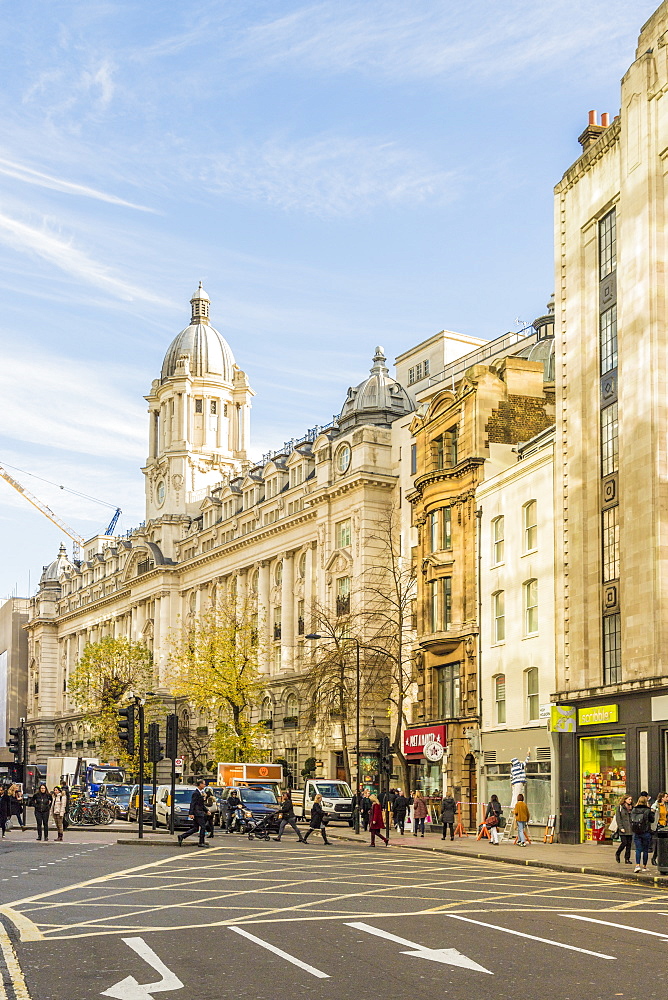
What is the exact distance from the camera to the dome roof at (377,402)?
75438 mm

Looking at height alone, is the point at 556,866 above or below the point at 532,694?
below

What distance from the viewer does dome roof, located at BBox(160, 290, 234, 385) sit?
108750mm

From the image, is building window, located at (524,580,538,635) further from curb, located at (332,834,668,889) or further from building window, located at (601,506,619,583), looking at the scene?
curb, located at (332,834,668,889)

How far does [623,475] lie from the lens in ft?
120

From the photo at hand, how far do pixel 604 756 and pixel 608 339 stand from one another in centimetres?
1261

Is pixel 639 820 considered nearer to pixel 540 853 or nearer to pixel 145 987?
pixel 540 853

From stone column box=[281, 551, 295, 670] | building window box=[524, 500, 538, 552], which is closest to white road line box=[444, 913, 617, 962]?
building window box=[524, 500, 538, 552]

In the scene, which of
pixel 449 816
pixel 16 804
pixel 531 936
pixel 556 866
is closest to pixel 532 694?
pixel 449 816

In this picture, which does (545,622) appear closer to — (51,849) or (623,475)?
(623,475)

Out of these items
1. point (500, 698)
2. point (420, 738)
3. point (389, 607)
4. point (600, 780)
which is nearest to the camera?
point (600, 780)

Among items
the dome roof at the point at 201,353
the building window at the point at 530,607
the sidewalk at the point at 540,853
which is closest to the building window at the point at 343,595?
the sidewalk at the point at 540,853

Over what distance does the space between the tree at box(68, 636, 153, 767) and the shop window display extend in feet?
174

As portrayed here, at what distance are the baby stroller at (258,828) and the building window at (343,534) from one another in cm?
2814

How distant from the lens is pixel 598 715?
37.1 meters
